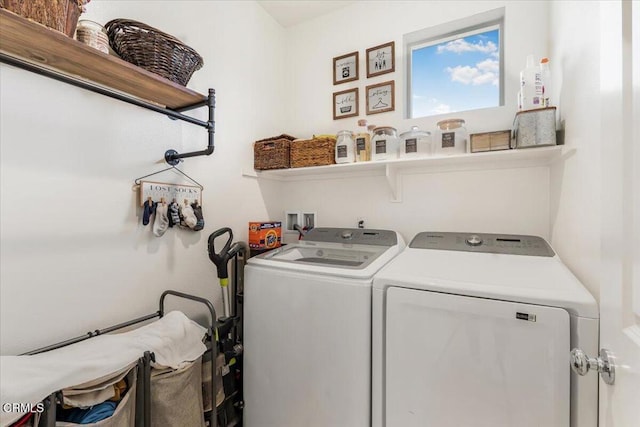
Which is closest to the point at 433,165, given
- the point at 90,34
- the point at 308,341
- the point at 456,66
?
Result: the point at 456,66

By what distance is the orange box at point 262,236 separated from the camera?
1822 millimetres

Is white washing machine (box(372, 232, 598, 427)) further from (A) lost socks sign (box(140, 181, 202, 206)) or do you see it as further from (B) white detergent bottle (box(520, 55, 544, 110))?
(A) lost socks sign (box(140, 181, 202, 206))

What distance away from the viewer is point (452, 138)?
5.40ft

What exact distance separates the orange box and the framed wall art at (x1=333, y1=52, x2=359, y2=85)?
1277 mm

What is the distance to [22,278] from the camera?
99 cm

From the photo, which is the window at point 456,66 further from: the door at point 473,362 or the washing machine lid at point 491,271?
the door at point 473,362

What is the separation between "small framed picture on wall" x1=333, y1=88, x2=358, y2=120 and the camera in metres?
2.16

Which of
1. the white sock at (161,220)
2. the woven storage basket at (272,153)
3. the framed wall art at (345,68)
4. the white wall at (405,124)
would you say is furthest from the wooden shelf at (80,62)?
the framed wall art at (345,68)

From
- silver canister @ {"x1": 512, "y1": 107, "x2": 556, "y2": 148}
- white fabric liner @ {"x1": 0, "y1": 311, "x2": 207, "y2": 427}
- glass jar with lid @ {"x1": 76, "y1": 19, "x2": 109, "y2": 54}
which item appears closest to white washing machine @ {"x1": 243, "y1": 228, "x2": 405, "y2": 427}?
white fabric liner @ {"x1": 0, "y1": 311, "x2": 207, "y2": 427}

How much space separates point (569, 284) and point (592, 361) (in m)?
0.43

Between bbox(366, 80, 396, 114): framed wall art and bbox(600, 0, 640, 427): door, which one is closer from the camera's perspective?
bbox(600, 0, 640, 427): door

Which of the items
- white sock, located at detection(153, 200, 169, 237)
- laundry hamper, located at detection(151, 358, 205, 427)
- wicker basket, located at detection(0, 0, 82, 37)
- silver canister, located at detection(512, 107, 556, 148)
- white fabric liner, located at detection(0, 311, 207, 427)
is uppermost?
wicker basket, located at detection(0, 0, 82, 37)

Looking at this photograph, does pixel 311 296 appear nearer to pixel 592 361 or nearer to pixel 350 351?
pixel 350 351

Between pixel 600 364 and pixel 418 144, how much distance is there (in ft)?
4.39
